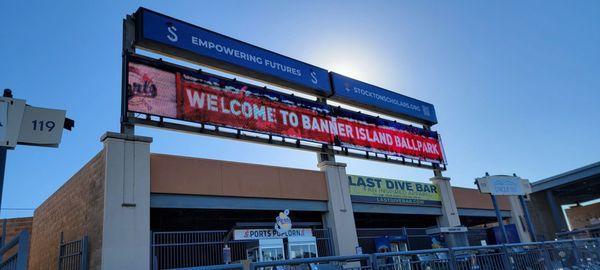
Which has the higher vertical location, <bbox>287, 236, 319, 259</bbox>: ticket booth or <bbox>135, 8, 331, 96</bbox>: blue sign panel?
<bbox>135, 8, 331, 96</bbox>: blue sign panel

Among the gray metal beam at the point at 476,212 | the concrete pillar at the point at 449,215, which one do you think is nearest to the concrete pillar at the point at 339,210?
the concrete pillar at the point at 449,215

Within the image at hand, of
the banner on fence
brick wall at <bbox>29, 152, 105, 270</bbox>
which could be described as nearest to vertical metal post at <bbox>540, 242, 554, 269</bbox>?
the banner on fence

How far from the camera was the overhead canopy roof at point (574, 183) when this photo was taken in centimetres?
2888

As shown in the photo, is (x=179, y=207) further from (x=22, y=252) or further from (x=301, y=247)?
(x=22, y=252)

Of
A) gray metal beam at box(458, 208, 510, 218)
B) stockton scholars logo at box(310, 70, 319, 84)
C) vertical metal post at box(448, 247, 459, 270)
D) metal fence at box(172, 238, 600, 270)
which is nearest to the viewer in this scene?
metal fence at box(172, 238, 600, 270)

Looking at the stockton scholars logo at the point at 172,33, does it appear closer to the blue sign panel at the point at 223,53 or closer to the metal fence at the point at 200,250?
the blue sign panel at the point at 223,53

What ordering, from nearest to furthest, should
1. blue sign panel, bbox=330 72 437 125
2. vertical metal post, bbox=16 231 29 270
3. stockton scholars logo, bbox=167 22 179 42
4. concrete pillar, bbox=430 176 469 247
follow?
vertical metal post, bbox=16 231 29 270, stockton scholars logo, bbox=167 22 179 42, concrete pillar, bbox=430 176 469 247, blue sign panel, bbox=330 72 437 125

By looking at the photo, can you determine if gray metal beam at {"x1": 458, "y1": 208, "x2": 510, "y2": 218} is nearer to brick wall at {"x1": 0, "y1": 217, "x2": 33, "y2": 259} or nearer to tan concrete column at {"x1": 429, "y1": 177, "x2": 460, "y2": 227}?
tan concrete column at {"x1": 429, "y1": 177, "x2": 460, "y2": 227}

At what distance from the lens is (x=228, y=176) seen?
50.2 ft

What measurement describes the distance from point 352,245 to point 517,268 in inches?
320

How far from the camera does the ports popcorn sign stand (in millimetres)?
15086

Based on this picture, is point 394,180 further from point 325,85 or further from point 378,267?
point 378,267

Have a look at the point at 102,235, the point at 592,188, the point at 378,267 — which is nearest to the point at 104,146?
the point at 102,235

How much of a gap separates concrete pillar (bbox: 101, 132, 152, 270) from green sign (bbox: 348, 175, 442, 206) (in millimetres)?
8994
